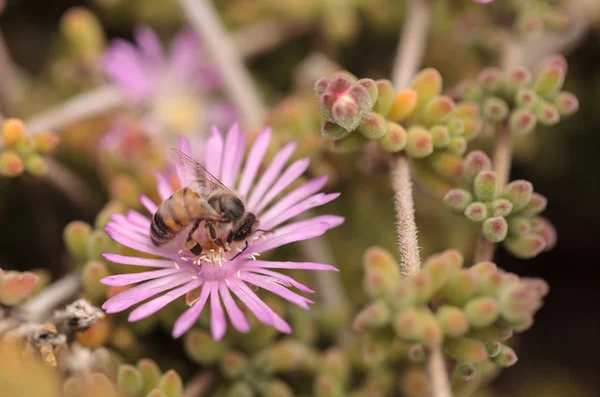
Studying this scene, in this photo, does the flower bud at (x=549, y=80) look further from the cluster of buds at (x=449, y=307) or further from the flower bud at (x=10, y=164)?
the flower bud at (x=10, y=164)

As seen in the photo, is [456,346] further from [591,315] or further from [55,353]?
[591,315]

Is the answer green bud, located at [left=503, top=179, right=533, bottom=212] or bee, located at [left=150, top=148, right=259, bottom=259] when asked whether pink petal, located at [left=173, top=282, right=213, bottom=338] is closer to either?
bee, located at [left=150, top=148, right=259, bottom=259]

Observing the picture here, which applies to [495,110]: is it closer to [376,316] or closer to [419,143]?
[419,143]

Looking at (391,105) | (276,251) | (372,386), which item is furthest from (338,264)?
(391,105)

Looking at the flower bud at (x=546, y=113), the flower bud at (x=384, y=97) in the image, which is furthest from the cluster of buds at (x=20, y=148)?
the flower bud at (x=546, y=113)

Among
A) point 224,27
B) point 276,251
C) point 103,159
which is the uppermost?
point 224,27

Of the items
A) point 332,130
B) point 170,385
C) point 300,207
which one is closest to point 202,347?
point 170,385
